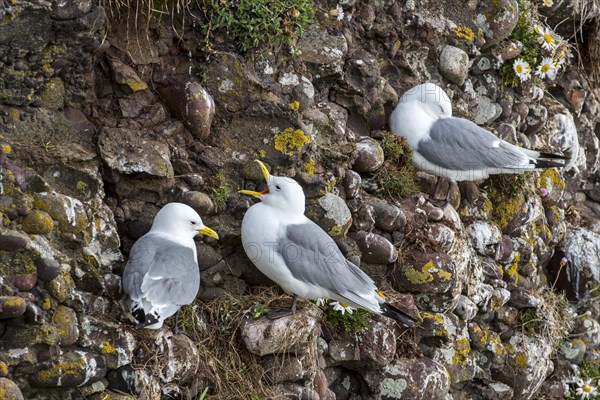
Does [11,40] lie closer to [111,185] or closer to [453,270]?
[111,185]

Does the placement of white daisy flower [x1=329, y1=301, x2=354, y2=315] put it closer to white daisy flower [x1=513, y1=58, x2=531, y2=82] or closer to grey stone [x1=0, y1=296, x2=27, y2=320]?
grey stone [x1=0, y1=296, x2=27, y2=320]

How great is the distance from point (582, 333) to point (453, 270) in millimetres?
2091

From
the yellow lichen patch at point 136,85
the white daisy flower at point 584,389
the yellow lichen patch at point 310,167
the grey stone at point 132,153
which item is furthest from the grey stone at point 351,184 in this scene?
the white daisy flower at point 584,389

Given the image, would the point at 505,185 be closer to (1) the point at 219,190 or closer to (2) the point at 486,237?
(2) the point at 486,237

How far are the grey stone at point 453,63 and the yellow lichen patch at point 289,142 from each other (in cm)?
184

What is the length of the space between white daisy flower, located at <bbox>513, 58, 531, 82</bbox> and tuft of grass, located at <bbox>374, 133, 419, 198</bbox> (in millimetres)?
1471

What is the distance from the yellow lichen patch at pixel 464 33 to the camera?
6.66 metres

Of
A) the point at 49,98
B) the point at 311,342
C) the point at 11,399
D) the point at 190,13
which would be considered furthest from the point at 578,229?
the point at 11,399

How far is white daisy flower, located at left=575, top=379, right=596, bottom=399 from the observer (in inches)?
275

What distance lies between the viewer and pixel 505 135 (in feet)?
22.3

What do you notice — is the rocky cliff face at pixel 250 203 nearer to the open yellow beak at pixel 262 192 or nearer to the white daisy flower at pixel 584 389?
the white daisy flower at pixel 584 389

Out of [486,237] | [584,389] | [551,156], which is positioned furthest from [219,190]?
[584,389]

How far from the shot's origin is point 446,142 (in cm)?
601

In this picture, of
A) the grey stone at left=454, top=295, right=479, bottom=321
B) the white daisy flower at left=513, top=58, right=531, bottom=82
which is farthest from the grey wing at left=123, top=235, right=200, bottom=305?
the white daisy flower at left=513, top=58, right=531, bottom=82
